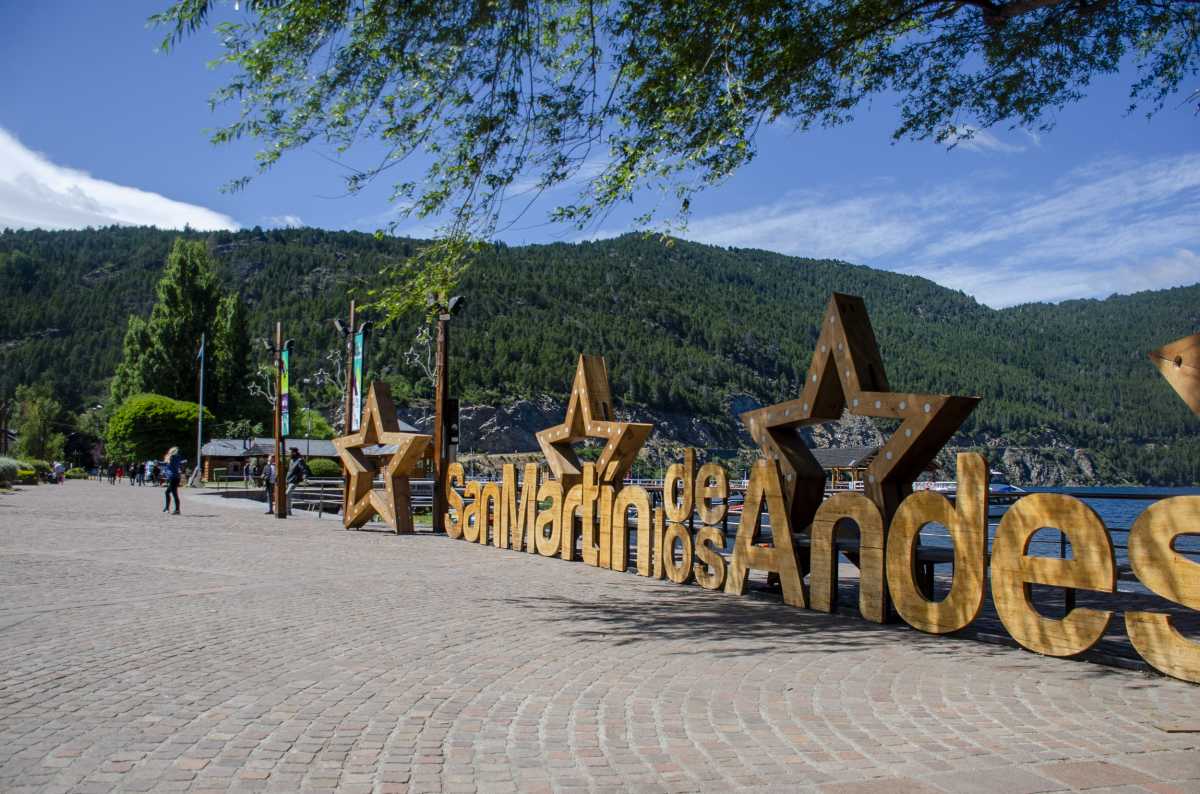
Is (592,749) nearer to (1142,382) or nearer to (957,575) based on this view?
(957,575)

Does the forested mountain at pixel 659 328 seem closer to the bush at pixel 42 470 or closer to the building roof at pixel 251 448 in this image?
the building roof at pixel 251 448

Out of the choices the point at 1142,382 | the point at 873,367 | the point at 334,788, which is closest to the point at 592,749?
the point at 334,788

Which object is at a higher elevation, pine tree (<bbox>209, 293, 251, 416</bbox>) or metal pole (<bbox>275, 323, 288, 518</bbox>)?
pine tree (<bbox>209, 293, 251, 416</bbox>)

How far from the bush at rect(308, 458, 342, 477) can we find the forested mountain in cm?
4840

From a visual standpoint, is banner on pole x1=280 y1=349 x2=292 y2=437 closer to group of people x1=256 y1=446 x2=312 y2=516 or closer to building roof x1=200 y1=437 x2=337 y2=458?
group of people x1=256 y1=446 x2=312 y2=516

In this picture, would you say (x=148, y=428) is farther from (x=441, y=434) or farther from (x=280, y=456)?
(x=441, y=434)

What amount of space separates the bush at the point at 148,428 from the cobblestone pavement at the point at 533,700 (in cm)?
5646

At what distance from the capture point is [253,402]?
76625mm

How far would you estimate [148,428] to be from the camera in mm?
61656

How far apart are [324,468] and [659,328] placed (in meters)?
112

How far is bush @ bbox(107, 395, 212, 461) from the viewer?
6150 centimetres

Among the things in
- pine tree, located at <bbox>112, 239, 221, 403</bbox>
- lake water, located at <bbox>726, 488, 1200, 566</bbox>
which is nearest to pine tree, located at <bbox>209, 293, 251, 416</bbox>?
pine tree, located at <bbox>112, 239, 221, 403</bbox>

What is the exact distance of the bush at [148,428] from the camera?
61.5 meters

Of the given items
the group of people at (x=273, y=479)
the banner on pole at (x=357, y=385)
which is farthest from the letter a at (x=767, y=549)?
the group of people at (x=273, y=479)
